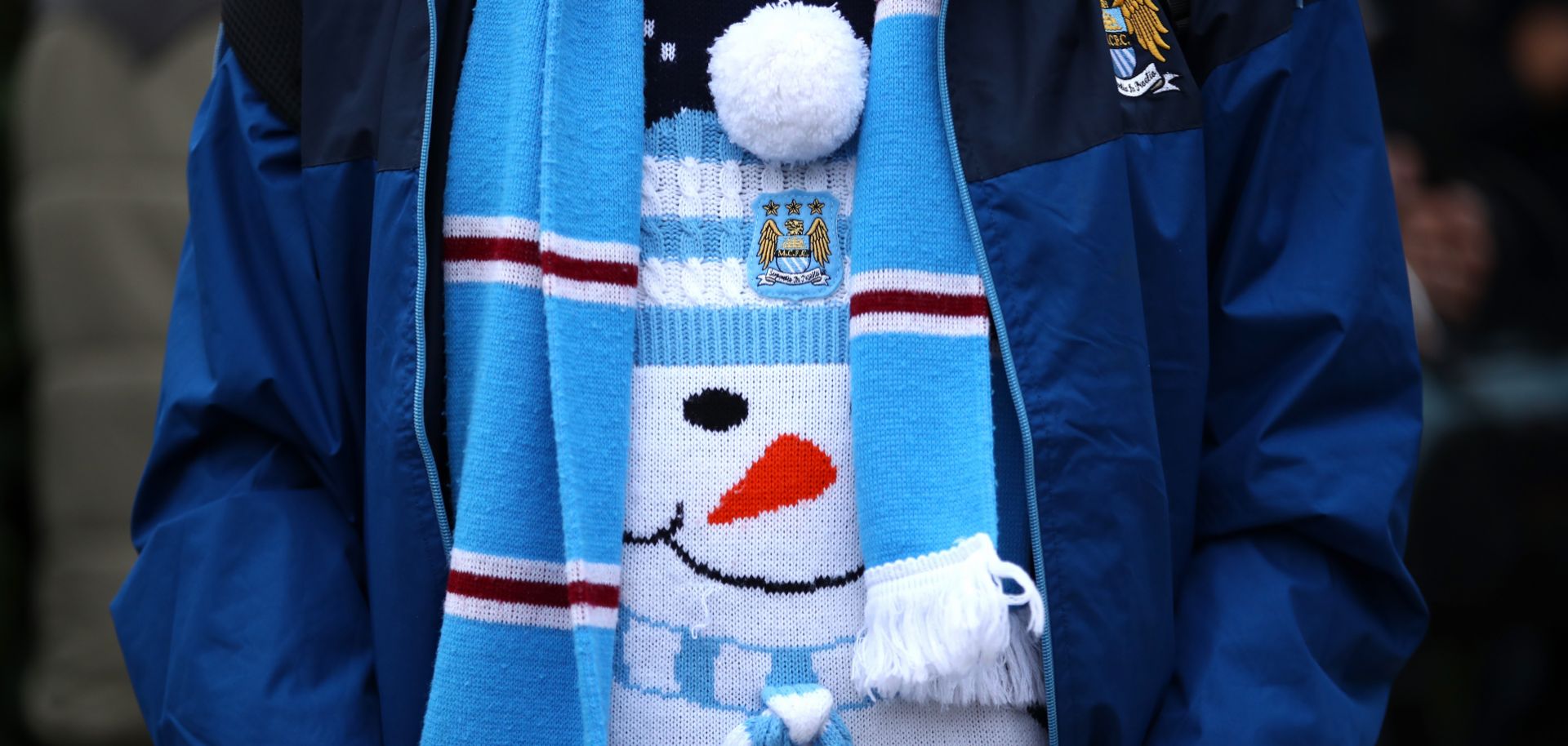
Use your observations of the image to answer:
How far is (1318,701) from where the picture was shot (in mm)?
1371

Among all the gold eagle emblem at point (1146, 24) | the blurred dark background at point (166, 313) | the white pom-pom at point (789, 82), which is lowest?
the blurred dark background at point (166, 313)

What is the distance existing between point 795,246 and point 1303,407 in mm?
545

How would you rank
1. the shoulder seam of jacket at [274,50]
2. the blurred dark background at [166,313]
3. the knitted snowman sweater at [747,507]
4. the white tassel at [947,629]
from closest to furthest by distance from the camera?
the white tassel at [947,629] < the knitted snowman sweater at [747,507] < the shoulder seam of jacket at [274,50] < the blurred dark background at [166,313]

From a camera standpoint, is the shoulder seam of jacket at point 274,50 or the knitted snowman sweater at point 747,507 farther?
the shoulder seam of jacket at point 274,50

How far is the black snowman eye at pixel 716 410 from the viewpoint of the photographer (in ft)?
4.64

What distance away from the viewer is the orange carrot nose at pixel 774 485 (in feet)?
4.64

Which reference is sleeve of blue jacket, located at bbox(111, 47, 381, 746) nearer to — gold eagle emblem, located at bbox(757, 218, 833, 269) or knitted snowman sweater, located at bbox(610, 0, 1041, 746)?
knitted snowman sweater, located at bbox(610, 0, 1041, 746)

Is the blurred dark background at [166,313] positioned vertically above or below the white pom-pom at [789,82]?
below

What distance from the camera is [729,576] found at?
1410 mm

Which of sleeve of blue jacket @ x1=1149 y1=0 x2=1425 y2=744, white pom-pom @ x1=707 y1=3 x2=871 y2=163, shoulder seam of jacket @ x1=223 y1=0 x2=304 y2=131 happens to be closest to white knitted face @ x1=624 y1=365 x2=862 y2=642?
white pom-pom @ x1=707 y1=3 x2=871 y2=163

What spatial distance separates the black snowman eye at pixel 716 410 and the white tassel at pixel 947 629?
0.20 m

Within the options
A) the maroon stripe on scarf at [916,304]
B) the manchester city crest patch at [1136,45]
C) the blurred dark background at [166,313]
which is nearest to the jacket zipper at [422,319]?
the maroon stripe on scarf at [916,304]

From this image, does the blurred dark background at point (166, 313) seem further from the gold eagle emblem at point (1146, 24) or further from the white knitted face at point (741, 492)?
the white knitted face at point (741, 492)

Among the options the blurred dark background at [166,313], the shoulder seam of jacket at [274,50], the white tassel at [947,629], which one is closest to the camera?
the white tassel at [947,629]
